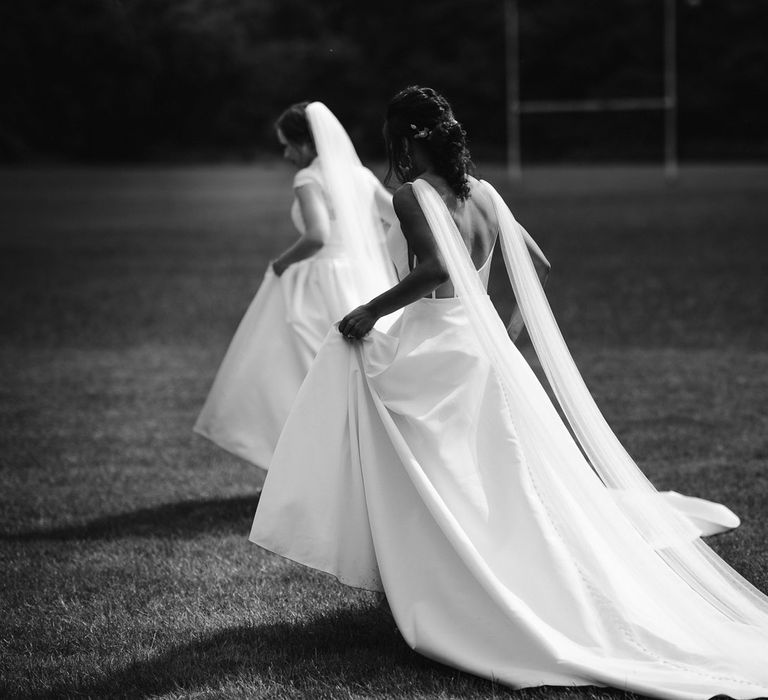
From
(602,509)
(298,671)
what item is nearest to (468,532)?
(602,509)

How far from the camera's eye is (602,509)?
3.92 metres

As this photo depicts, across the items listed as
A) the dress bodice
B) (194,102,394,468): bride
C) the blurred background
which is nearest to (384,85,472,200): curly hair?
the dress bodice

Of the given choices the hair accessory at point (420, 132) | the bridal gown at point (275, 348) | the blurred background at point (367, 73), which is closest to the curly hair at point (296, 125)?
the bridal gown at point (275, 348)

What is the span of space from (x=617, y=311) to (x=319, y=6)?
4170 centimetres

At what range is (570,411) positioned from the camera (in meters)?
4.12

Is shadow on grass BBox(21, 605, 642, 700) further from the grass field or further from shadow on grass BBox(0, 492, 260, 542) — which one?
shadow on grass BBox(0, 492, 260, 542)

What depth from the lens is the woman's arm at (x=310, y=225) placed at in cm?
632

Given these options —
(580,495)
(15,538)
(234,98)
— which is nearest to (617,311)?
(15,538)

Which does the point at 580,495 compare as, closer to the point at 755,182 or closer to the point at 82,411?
the point at 82,411

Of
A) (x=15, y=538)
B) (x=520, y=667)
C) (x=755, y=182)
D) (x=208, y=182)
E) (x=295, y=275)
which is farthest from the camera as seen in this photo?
(x=208, y=182)

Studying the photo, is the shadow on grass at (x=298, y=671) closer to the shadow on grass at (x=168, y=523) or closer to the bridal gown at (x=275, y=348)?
the shadow on grass at (x=168, y=523)

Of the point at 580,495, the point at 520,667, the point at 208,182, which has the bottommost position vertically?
the point at 208,182

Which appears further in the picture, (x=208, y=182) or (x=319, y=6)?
(x=319, y=6)

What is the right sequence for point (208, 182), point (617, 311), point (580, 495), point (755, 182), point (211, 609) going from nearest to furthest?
point (580, 495) → point (211, 609) → point (617, 311) → point (755, 182) → point (208, 182)
